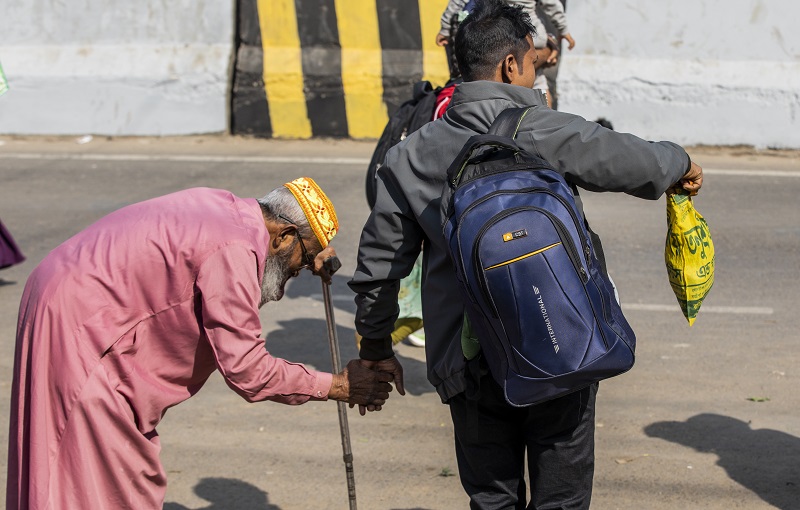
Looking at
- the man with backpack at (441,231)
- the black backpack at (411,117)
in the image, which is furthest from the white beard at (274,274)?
the black backpack at (411,117)

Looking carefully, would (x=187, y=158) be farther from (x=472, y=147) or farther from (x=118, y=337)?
(x=472, y=147)

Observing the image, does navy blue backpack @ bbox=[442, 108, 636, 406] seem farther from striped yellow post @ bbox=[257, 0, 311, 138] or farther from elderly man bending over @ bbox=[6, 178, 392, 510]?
striped yellow post @ bbox=[257, 0, 311, 138]

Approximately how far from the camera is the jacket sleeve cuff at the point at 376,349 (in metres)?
3.91

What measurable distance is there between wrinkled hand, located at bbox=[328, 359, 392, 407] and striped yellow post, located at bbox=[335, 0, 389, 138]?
8544 mm

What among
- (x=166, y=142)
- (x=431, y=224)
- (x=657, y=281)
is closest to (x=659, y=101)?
(x=657, y=281)

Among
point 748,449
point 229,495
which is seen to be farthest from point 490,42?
point 748,449

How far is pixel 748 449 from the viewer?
5328mm

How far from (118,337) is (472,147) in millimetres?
1162

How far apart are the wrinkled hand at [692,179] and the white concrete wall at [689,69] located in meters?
Answer: 8.26

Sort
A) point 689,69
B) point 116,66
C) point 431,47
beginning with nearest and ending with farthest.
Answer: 1. point 689,69
2. point 431,47
3. point 116,66

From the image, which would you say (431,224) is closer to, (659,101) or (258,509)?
(258,509)

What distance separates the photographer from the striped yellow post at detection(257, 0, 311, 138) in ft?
41.2

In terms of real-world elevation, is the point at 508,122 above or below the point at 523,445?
above

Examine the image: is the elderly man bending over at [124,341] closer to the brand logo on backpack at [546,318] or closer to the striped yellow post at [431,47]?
the brand logo on backpack at [546,318]
